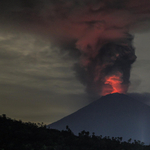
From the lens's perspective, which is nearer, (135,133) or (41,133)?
(41,133)

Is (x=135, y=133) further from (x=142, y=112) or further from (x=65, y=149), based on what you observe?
(x=65, y=149)

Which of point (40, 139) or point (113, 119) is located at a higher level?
point (113, 119)

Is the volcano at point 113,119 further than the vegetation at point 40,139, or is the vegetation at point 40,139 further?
the volcano at point 113,119

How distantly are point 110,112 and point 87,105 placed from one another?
2075 centimetres

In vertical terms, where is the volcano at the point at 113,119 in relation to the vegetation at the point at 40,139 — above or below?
above

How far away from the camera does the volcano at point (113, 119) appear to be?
15650 cm

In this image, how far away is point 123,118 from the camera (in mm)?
171500

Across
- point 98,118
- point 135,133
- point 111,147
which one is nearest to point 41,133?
point 111,147

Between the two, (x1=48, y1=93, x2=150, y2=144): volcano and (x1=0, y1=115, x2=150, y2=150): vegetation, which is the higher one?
(x1=48, y1=93, x2=150, y2=144): volcano

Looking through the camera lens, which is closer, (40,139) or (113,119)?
(40,139)

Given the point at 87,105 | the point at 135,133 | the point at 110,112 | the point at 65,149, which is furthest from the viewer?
the point at 87,105

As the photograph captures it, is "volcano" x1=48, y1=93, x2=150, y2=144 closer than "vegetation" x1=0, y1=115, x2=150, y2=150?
No

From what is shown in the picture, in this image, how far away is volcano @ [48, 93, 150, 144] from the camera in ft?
513

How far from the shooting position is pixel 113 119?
171 m
